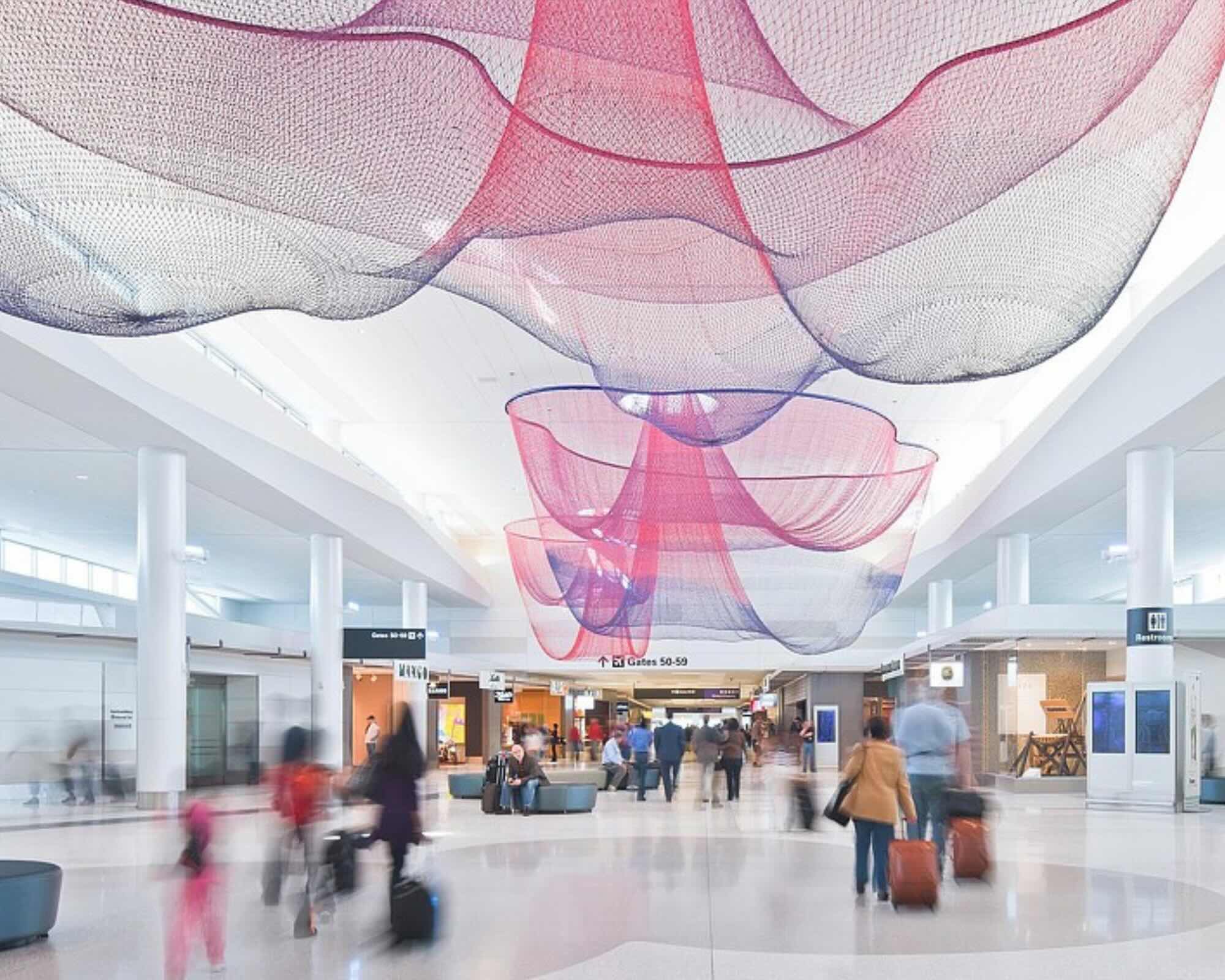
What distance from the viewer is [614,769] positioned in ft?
108

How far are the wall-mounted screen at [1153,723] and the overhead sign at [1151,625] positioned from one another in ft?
2.61

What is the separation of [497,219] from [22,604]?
79.0 ft

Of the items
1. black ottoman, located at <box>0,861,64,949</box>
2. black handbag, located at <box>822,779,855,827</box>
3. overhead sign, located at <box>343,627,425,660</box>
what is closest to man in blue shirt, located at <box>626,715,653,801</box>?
overhead sign, located at <box>343,627,425,660</box>

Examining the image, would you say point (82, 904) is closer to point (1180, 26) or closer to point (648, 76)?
point (648, 76)

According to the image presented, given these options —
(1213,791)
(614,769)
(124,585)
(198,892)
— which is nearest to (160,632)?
(614,769)

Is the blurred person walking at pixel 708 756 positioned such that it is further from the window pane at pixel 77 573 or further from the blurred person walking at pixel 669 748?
the window pane at pixel 77 573

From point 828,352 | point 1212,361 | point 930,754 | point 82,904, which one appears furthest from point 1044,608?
point 828,352

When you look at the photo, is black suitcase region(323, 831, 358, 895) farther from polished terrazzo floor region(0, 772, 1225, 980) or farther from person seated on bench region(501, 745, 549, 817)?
person seated on bench region(501, 745, 549, 817)

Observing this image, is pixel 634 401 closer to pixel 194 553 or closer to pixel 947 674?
pixel 194 553

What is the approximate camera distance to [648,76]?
5.23 m

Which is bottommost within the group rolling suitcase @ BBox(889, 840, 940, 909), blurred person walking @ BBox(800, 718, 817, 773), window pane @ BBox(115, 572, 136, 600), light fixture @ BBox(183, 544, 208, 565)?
blurred person walking @ BBox(800, 718, 817, 773)

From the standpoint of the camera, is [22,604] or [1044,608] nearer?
[22,604]

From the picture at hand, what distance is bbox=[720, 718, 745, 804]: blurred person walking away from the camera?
93.2ft

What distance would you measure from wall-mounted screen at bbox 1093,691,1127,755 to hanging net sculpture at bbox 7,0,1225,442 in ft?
61.1
